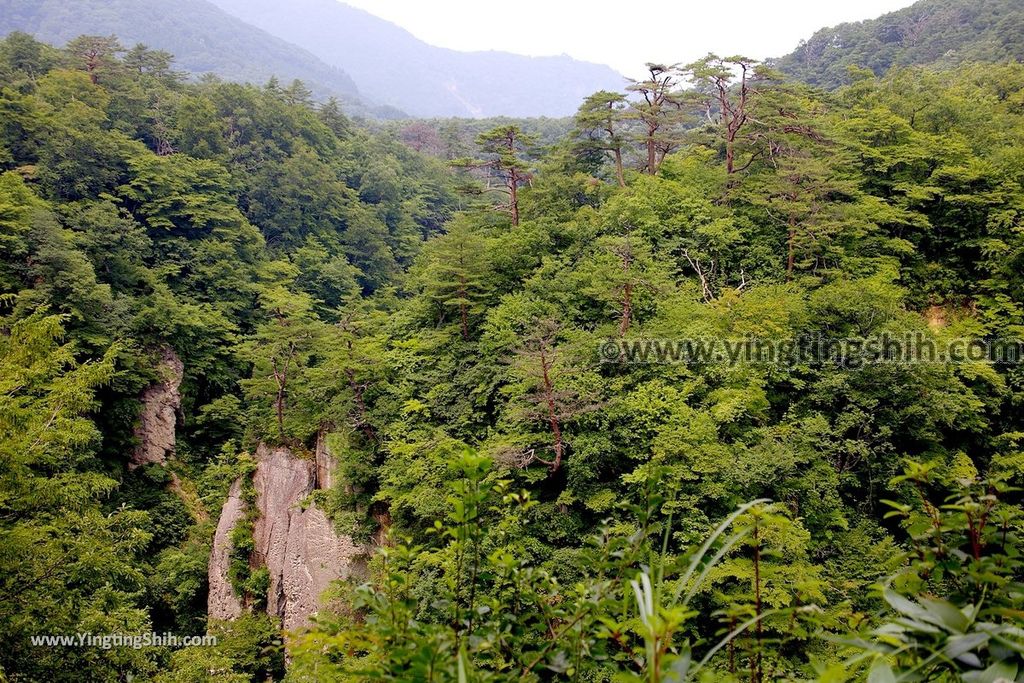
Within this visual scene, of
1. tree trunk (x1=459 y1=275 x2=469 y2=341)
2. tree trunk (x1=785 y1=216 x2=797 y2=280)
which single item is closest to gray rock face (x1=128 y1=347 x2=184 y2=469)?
tree trunk (x1=459 y1=275 x2=469 y2=341)

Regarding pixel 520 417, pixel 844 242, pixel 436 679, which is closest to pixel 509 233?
Result: pixel 520 417

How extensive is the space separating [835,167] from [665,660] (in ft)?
47.1

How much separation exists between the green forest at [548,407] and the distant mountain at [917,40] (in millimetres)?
12684

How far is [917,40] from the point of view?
115 ft

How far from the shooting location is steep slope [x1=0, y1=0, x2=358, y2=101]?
70.6 meters

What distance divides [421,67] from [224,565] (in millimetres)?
157303

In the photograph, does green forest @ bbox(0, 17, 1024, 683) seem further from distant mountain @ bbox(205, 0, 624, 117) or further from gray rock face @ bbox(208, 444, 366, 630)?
distant mountain @ bbox(205, 0, 624, 117)

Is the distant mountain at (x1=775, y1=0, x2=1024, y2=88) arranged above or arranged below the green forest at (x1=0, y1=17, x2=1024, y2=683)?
above

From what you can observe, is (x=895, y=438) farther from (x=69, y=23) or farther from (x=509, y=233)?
(x=69, y=23)

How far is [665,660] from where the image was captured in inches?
41.9

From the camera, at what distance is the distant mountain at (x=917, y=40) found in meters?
28.7

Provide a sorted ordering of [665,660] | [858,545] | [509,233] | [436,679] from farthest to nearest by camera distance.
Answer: [509,233], [858,545], [436,679], [665,660]

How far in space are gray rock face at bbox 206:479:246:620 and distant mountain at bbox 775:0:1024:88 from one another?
3418 centimetres

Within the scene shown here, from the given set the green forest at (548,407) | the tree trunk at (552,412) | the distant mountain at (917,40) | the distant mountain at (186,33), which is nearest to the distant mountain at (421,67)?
the distant mountain at (186,33)
